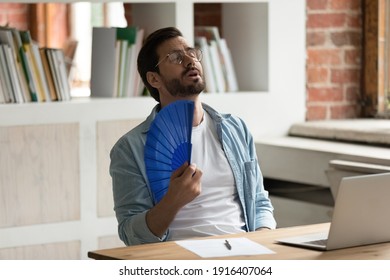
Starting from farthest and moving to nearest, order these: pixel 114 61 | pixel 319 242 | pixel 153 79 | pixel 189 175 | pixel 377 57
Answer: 1. pixel 377 57
2. pixel 114 61
3. pixel 153 79
4. pixel 189 175
5. pixel 319 242

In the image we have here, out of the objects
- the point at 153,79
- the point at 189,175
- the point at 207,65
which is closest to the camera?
the point at 189,175

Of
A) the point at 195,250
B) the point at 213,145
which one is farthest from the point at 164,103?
the point at 195,250

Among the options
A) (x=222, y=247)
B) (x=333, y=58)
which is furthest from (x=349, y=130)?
(x=222, y=247)

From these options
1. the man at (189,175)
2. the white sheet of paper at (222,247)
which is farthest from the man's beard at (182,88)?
the white sheet of paper at (222,247)

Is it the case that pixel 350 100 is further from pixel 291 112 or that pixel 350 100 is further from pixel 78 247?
pixel 78 247

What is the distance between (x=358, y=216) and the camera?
104 inches

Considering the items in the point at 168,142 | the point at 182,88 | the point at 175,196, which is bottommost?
the point at 175,196

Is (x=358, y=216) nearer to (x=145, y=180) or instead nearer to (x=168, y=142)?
(x=168, y=142)

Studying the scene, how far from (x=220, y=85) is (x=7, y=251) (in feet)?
4.44

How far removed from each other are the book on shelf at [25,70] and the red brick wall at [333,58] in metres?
1.37

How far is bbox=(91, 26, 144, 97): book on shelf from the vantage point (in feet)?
14.6

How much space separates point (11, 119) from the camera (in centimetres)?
408

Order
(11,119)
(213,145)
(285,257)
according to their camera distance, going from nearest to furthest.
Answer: (285,257) → (213,145) → (11,119)

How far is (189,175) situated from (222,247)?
0.32 m
